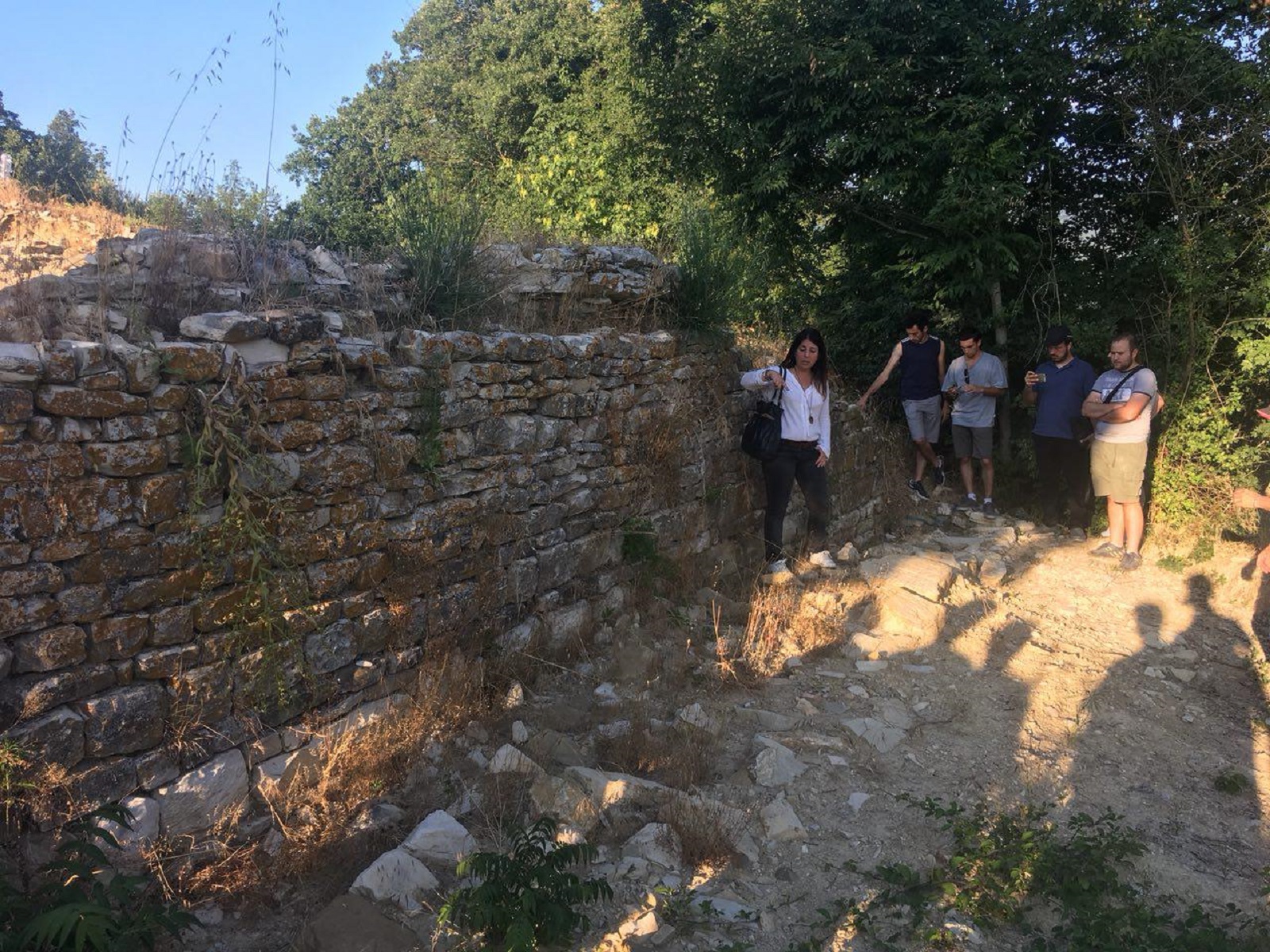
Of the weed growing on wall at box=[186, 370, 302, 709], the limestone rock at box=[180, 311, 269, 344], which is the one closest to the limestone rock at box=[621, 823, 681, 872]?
the weed growing on wall at box=[186, 370, 302, 709]

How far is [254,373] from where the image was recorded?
367 centimetres

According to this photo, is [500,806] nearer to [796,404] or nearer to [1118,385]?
[796,404]

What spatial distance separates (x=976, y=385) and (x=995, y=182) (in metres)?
1.78

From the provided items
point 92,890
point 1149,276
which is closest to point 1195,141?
point 1149,276

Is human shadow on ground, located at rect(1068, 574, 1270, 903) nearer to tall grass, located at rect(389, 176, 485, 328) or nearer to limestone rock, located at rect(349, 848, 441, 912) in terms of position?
limestone rock, located at rect(349, 848, 441, 912)

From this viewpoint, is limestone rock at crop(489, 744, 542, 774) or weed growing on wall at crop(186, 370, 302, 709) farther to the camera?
limestone rock at crop(489, 744, 542, 774)

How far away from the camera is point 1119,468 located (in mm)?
7402

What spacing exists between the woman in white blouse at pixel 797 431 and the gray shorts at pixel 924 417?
218 centimetres

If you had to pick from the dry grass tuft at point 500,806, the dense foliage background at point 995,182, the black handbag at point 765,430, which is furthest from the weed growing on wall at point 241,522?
the black handbag at point 765,430

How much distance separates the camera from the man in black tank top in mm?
8602

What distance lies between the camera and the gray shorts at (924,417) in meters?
8.73

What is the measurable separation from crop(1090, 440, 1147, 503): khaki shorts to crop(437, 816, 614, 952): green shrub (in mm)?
5994

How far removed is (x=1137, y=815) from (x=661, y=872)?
2.30m

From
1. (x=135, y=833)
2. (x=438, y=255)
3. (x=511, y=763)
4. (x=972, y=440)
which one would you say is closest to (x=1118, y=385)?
(x=972, y=440)
